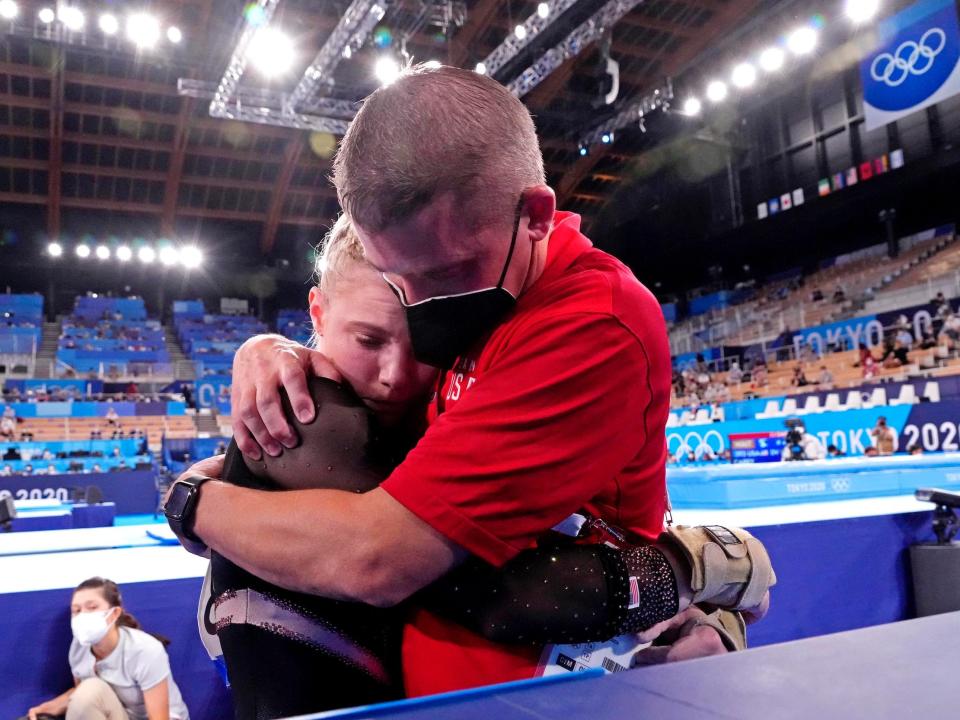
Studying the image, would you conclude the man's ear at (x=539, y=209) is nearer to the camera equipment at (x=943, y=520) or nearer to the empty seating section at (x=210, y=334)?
the camera equipment at (x=943, y=520)

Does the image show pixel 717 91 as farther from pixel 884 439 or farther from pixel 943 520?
pixel 943 520

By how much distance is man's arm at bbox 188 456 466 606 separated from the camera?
3.28 ft

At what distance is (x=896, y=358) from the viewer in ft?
46.5

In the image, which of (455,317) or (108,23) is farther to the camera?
(108,23)

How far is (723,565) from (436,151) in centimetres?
87

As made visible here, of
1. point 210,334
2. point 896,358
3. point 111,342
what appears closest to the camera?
point 896,358

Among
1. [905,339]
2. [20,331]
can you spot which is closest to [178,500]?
[905,339]

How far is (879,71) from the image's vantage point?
50.8 feet

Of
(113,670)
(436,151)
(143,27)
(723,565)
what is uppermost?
(143,27)

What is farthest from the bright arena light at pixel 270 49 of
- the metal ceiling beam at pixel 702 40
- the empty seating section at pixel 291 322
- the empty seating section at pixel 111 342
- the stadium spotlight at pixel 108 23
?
the empty seating section at pixel 291 322

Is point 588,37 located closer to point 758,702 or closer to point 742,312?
point 742,312

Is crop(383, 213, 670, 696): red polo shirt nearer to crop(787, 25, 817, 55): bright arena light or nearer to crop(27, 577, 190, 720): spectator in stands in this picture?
crop(27, 577, 190, 720): spectator in stands

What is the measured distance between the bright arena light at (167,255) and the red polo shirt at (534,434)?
86.3 feet

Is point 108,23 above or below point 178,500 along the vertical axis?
above
